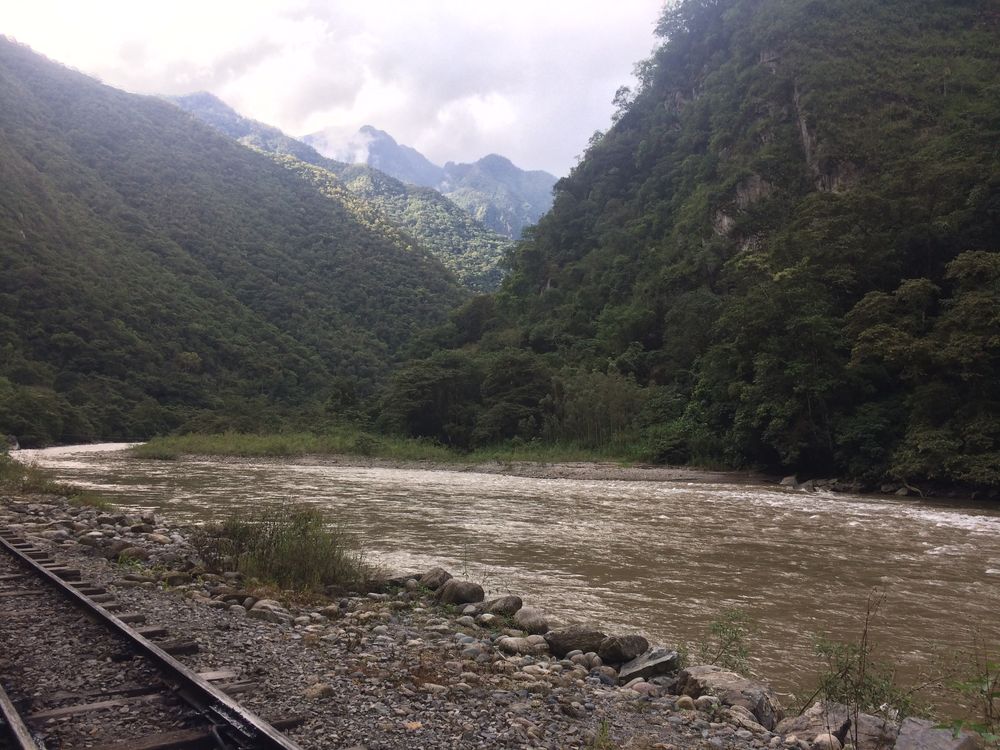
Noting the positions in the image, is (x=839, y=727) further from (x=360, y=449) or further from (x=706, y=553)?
(x=360, y=449)

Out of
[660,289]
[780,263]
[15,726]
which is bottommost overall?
[15,726]

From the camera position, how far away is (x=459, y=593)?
8422mm

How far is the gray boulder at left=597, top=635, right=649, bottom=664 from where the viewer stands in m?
6.45

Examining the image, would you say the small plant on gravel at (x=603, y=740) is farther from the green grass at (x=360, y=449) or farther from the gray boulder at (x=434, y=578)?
the green grass at (x=360, y=449)

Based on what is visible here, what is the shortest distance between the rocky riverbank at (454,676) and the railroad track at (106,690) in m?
0.31

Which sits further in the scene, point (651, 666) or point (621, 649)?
point (621, 649)

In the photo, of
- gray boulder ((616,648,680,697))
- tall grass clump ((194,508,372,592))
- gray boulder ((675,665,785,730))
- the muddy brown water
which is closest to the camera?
gray boulder ((675,665,785,730))

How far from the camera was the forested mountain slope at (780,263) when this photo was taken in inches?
1062

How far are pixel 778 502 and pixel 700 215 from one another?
39.3m

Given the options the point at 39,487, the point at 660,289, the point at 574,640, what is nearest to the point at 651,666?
the point at 574,640

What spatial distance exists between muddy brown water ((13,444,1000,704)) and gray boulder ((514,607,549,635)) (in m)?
1.06

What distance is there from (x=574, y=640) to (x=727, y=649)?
1.54 metres

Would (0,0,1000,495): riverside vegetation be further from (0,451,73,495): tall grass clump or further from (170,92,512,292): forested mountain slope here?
(0,451,73,495): tall grass clump

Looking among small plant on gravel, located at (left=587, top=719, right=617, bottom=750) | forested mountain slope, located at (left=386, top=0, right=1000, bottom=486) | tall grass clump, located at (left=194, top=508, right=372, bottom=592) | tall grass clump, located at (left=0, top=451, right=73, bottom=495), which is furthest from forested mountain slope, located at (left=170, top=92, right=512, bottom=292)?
small plant on gravel, located at (left=587, top=719, right=617, bottom=750)
